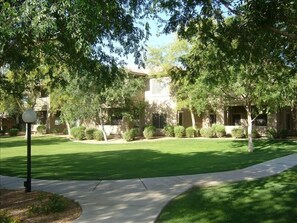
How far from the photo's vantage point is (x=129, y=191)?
35.0 ft

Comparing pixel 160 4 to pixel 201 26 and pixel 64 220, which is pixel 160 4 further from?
pixel 64 220

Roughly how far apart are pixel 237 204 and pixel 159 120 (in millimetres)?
29922

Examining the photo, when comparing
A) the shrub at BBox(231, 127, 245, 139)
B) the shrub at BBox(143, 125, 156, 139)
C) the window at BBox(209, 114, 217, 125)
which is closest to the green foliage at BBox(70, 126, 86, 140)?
the shrub at BBox(143, 125, 156, 139)

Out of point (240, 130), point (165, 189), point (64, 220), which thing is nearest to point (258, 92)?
point (240, 130)

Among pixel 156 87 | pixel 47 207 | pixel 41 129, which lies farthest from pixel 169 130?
pixel 47 207

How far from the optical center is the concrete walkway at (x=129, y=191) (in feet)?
27.0

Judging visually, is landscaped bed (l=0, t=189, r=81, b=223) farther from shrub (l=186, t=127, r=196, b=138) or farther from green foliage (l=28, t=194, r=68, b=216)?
shrub (l=186, t=127, r=196, b=138)

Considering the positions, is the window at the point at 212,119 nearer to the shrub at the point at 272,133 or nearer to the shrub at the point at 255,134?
the shrub at the point at 255,134

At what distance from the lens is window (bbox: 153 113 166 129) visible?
38.7 meters

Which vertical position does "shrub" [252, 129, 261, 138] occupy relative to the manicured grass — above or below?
above

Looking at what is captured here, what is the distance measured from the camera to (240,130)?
32219 millimetres

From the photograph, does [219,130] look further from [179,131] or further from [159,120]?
[159,120]

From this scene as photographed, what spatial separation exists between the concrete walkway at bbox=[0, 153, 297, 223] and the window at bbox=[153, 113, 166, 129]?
78.2ft

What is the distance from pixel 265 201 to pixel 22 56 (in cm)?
713
